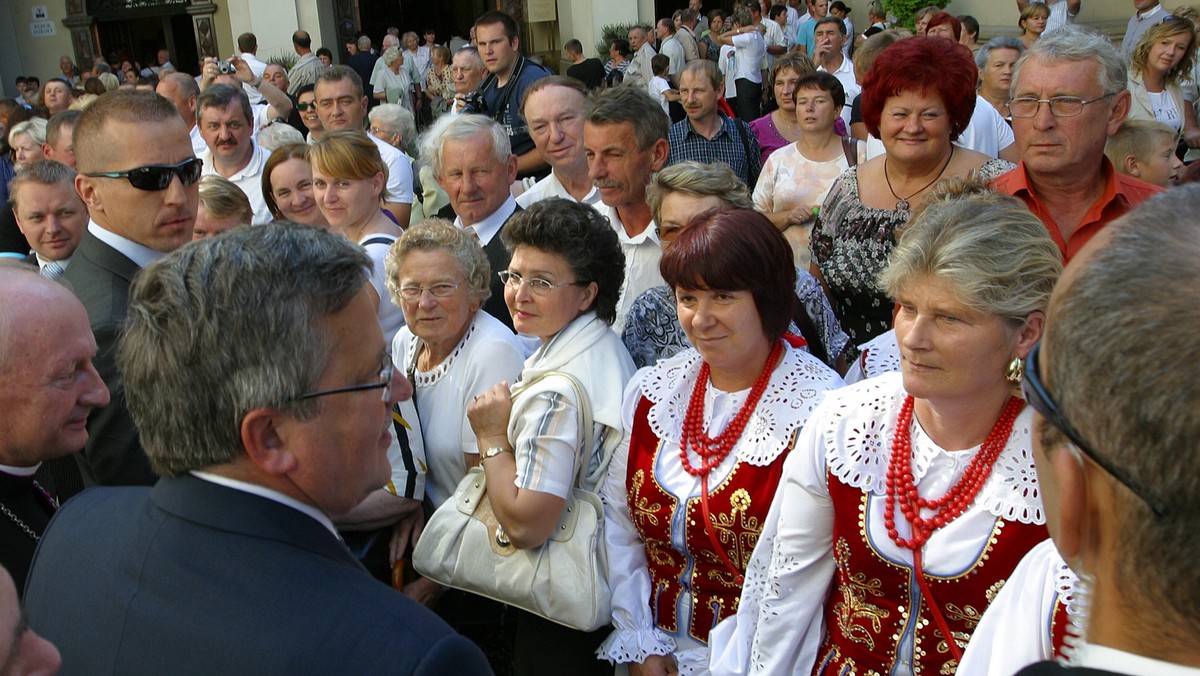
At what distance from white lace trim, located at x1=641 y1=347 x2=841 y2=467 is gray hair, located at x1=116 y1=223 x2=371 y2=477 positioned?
52.0 inches

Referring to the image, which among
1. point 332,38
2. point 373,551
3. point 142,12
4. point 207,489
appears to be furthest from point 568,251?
point 142,12

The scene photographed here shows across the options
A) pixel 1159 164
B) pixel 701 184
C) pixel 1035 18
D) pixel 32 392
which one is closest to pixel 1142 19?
pixel 1035 18

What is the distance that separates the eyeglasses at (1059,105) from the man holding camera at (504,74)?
370 centimetres

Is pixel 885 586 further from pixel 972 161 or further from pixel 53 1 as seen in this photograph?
pixel 53 1

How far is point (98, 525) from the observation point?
62.8 inches

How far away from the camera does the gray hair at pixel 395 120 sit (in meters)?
6.91

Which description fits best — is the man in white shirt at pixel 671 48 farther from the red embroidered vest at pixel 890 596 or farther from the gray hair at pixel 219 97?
the red embroidered vest at pixel 890 596

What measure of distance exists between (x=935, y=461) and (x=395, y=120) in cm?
561

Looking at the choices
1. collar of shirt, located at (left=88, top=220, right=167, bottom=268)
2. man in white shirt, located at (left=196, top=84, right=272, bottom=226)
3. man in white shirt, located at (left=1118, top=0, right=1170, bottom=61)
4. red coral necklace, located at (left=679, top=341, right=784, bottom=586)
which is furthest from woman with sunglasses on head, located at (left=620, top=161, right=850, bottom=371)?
man in white shirt, located at (left=1118, top=0, right=1170, bottom=61)

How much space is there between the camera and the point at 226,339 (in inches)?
58.2

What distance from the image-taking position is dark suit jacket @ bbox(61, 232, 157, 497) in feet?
8.25

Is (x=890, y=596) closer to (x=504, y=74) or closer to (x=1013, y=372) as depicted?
(x=1013, y=372)

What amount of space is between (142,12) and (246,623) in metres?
25.1

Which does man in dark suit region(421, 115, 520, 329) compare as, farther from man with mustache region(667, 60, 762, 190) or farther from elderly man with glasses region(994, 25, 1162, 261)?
elderly man with glasses region(994, 25, 1162, 261)
